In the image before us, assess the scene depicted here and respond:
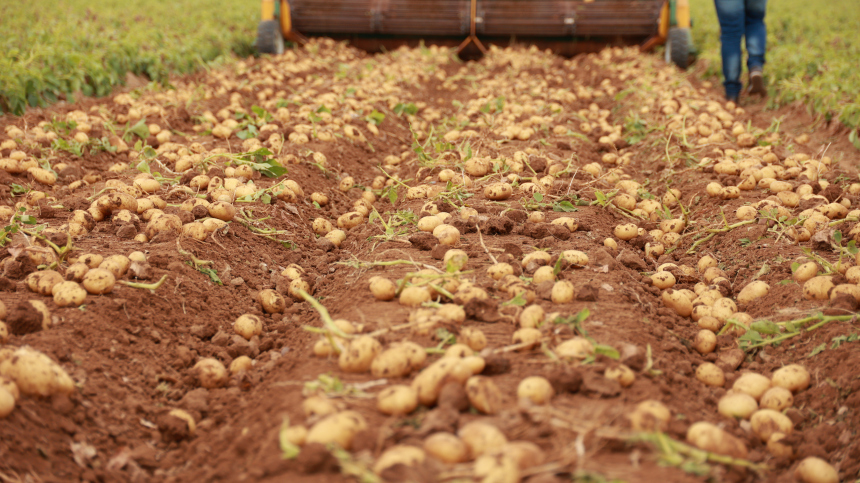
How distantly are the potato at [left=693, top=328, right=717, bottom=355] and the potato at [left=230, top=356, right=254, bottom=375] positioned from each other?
76.8 inches

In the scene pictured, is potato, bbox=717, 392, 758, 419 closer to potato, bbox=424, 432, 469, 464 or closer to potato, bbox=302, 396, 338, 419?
→ potato, bbox=424, 432, 469, 464

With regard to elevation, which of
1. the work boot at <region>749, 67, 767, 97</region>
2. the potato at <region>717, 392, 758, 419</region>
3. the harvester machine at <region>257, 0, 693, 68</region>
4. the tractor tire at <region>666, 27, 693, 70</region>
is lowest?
the potato at <region>717, 392, 758, 419</region>

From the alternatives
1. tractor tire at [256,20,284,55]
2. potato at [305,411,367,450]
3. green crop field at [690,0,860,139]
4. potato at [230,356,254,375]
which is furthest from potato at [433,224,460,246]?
tractor tire at [256,20,284,55]

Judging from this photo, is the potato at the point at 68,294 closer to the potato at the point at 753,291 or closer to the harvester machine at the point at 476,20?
the potato at the point at 753,291

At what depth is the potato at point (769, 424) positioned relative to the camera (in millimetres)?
2036

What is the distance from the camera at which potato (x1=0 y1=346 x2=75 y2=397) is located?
1.94m

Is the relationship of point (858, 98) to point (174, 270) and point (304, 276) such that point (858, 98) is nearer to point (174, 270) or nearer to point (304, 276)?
point (304, 276)

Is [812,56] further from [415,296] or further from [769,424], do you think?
[415,296]

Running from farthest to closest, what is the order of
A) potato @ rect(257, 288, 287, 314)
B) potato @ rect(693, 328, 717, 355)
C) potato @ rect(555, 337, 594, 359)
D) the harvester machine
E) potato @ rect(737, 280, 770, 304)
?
the harvester machine < potato @ rect(257, 288, 287, 314) < potato @ rect(737, 280, 770, 304) < potato @ rect(693, 328, 717, 355) < potato @ rect(555, 337, 594, 359)

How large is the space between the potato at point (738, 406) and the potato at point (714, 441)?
0.39 metres

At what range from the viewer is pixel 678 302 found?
114 inches

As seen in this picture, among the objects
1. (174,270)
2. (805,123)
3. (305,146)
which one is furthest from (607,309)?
(805,123)

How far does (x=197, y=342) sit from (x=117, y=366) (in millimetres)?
375

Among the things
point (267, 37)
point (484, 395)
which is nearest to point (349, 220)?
point (484, 395)
